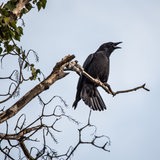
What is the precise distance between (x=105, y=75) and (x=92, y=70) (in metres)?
0.30

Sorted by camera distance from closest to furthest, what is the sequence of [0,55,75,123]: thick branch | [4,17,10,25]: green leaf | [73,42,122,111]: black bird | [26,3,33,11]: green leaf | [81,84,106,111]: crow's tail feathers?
[0,55,75,123]: thick branch, [4,17,10,25]: green leaf, [26,3,33,11]: green leaf, [81,84,106,111]: crow's tail feathers, [73,42,122,111]: black bird

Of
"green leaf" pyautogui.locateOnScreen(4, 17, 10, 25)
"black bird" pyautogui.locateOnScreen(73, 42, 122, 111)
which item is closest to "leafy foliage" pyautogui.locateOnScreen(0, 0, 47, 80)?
"green leaf" pyautogui.locateOnScreen(4, 17, 10, 25)

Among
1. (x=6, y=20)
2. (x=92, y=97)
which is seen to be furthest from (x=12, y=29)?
(x=92, y=97)

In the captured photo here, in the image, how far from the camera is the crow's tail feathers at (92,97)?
27.3ft

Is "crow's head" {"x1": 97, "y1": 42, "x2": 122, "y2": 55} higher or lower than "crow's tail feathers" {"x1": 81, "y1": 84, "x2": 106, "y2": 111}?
higher

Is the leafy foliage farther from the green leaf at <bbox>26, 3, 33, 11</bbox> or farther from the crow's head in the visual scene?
the crow's head

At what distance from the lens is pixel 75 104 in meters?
8.39

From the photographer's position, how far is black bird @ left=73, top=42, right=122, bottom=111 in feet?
27.7

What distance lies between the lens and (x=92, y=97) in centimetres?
858

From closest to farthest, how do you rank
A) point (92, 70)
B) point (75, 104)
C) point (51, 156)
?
point (51, 156) < point (75, 104) < point (92, 70)

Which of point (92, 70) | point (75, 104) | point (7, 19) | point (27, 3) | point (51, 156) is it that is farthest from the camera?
point (92, 70)

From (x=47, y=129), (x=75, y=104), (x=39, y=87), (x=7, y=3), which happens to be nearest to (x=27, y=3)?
(x=7, y=3)

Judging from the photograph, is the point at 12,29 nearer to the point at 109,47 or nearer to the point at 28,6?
the point at 28,6

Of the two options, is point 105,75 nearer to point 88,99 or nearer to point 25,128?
point 88,99
